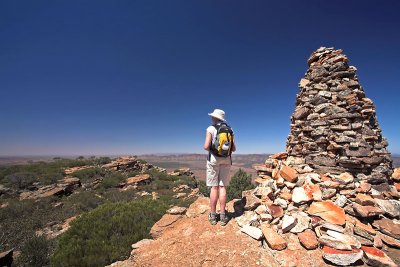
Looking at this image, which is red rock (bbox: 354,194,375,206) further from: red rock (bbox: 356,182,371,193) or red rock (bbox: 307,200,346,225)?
red rock (bbox: 307,200,346,225)

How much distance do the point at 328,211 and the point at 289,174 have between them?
1267 millimetres

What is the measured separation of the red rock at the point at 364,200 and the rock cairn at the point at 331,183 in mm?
17

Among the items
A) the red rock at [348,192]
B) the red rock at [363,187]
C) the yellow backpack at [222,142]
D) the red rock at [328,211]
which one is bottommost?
the red rock at [328,211]

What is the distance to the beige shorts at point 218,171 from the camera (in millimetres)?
4480

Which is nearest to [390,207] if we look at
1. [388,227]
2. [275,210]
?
[388,227]

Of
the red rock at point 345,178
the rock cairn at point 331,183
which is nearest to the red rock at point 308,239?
the rock cairn at point 331,183

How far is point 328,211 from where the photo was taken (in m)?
4.10

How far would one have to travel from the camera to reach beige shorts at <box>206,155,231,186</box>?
176 inches

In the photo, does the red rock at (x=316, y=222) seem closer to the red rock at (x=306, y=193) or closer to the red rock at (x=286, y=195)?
the red rock at (x=306, y=193)

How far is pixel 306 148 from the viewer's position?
5621mm

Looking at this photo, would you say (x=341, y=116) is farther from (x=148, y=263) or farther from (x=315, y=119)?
(x=148, y=263)

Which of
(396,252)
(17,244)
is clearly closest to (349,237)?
(396,252)

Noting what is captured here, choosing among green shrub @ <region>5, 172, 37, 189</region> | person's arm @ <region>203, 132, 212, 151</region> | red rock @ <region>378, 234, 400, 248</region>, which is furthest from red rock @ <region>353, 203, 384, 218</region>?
green shrub @ <region>5, 172, 37, 189</region>

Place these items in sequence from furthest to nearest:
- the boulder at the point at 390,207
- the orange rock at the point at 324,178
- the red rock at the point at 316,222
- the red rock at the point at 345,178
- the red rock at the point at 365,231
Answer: the orange rock at the point at 324,178 < the red rock at the point at 345,178 < the boulder at the point at 390,207 < the red rock at the point at 316,222 < the red rock at the point at 365,231
